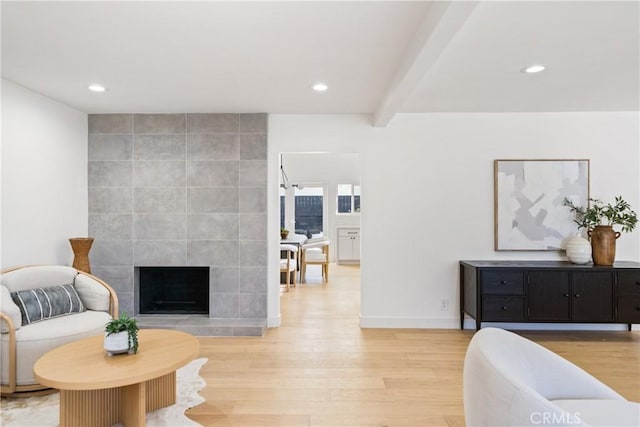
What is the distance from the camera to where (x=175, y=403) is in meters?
2.54

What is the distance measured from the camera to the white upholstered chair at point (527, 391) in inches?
47.5

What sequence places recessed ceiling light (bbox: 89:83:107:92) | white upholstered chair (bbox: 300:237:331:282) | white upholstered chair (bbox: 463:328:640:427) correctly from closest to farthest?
white upholstered chair (bbox: 463:328:640:427) < recessed ceiling light (bbox: 89:83:107:92) < white upholstered chair (bbox: 300:237:331:282)

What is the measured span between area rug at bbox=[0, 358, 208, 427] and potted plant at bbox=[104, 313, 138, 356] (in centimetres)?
46

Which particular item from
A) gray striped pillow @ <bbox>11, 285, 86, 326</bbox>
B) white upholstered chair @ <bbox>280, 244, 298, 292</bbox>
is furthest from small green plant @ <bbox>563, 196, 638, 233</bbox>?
gray striped pillow @ <bbox>11, 285, 86, 326</bbox>

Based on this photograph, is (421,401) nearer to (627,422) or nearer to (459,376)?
(459,376)

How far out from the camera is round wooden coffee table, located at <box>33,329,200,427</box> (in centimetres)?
199

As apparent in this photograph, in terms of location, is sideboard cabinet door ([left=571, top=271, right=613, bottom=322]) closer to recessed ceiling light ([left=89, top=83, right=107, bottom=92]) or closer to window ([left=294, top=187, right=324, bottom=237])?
recessed ceiling light ([left=89, top=83, right=107, bottom=92])

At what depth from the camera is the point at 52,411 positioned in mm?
2436

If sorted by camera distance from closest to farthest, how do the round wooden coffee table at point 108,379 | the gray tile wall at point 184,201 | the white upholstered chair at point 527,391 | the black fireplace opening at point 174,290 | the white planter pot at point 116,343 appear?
the white upholstered chair at point 527,391
the round wooden coffee table at point 108,379
the white planter pot at point 116,343
the gray tile wall at point 184,201
the black fireplace opening at point 174,290

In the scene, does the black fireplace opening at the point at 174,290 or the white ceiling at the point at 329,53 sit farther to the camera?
the black fireplace opening at the point at 174,290

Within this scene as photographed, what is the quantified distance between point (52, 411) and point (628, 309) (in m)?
4.96

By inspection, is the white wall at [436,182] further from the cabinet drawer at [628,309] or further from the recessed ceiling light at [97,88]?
the recessed ceiling light at [97,88]

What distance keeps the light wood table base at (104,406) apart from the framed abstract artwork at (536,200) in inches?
148

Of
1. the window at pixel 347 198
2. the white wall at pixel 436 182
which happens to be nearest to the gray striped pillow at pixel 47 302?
the white wall at pixel 436 182
